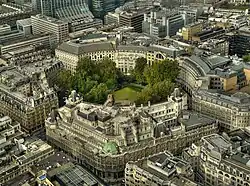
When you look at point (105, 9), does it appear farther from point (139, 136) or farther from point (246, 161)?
point (246, 161)

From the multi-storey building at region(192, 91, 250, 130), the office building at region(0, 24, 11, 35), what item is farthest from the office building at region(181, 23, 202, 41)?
the office building at region(0, 24, 11, 35)

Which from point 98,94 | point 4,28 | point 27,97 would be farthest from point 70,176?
point 4,28

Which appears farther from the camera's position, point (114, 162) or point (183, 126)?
point (183, 126)

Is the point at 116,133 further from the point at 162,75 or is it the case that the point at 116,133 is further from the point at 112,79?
Result: the point at 112,79

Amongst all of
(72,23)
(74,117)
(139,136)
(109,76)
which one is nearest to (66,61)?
(109,76)

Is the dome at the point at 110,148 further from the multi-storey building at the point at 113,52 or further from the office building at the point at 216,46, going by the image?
the office building at the point at 216,46

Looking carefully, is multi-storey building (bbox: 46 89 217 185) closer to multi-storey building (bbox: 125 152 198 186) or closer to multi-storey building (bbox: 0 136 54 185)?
multi-storey building (bbox: 125 152 198 186)
